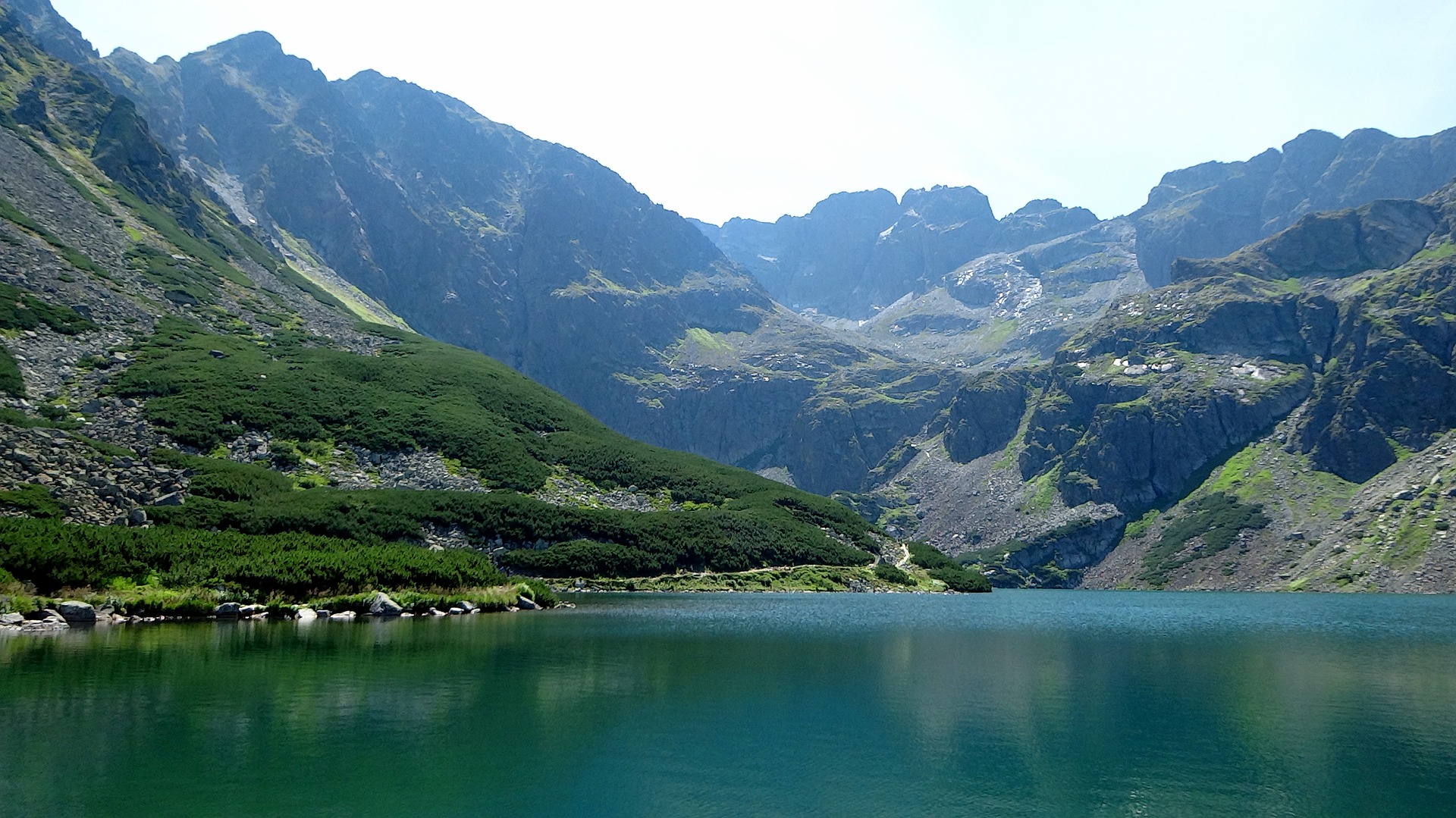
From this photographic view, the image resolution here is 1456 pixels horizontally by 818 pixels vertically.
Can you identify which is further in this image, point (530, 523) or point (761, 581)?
point (761, 581)

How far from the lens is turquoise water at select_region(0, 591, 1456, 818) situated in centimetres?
1941

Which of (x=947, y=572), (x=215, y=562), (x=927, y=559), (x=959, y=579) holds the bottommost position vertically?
(x=959, y=579)

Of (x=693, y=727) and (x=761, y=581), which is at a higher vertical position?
(x=693, y=727)

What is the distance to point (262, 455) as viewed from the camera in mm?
101812

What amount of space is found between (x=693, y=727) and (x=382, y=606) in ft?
142

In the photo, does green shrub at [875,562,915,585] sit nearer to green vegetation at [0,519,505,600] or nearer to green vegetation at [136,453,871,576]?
green vegetation at [136,453,871,576]

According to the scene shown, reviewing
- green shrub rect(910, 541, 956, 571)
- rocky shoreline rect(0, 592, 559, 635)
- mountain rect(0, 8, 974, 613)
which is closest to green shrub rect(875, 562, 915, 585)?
mountain rect(0, 8, 974, 613)

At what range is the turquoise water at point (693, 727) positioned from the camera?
63.7ft

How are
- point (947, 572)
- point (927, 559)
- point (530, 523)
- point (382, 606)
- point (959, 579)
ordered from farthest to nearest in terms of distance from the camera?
1. point (927, 559)
2. point (947, 572)
3. point (959, 579)
4. point (530, 523)
5. point (382, 606)

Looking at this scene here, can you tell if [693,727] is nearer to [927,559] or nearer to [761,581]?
[761,581]

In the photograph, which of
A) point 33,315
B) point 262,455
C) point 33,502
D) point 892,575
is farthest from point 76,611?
point 892,575

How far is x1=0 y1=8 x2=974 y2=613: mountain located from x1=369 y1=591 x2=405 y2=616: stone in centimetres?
134

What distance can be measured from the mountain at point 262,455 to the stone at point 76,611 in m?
2.56

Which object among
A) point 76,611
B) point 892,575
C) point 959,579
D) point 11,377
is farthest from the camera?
point 959,579
